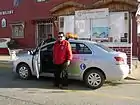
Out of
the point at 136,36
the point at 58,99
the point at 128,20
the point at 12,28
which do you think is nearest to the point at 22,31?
the point at 12,28

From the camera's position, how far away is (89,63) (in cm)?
1207

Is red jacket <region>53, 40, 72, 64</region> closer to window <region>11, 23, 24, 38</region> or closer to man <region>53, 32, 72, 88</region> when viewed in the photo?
man <region>53, 32, 72, 88</region>

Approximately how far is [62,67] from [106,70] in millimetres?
1415

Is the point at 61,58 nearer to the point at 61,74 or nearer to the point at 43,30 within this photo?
the point at 61,74

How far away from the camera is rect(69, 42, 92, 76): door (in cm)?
1221

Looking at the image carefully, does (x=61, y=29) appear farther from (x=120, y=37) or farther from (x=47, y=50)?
(x=47, y=50)

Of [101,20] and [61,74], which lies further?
[101,20]

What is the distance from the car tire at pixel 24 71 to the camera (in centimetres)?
1359

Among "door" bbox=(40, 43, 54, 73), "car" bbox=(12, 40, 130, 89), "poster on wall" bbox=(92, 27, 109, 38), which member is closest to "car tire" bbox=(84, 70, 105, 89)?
"car" bbox=(12, 40, 130, 89)

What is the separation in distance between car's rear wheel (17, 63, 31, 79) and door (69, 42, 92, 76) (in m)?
1.89

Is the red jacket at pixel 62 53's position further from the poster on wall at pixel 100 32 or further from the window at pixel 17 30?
the window at pixel 17 30

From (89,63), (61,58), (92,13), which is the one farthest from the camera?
(92,13)

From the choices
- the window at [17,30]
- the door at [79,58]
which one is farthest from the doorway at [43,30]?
the door at [79,58]

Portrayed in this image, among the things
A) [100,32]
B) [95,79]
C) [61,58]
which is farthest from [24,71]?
[100,32]
